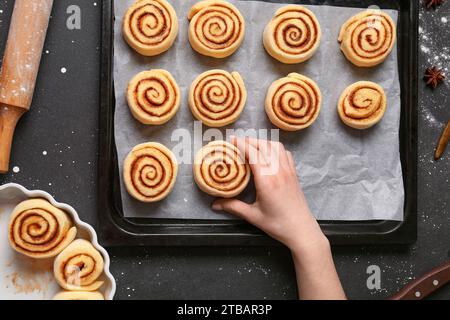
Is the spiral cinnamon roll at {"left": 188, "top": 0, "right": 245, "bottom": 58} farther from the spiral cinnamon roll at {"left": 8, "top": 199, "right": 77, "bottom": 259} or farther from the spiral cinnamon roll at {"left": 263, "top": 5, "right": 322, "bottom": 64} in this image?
the spiral cinnamon roll at {"left": 8, "top": 199, "right": 77, "bottom": 259}

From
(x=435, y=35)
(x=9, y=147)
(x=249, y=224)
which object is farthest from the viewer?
(x=435, y=35)

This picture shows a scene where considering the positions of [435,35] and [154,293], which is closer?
[154,293]

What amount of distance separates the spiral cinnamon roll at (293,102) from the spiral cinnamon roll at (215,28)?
19 centimetres

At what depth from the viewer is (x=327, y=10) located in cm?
187

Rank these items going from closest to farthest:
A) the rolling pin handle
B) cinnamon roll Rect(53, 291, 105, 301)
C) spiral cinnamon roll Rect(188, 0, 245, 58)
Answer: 1. cinnamon roll Rect(53, 291, 105, 301)
2. the rolling pin handle
3. spiral cinnamon roll Rect(188, 0, 245, 58)

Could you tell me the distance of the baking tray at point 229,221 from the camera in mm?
1736

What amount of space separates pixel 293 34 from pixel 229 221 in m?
0.61

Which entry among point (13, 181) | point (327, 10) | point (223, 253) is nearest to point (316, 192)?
point (223, 253)

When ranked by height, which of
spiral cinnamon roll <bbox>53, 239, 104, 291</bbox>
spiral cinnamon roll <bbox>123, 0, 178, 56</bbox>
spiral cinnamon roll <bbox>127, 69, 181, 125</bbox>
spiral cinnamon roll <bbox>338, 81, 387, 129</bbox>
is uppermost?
spiral cinnamon roll <bbox>123, 0, 178, 56</bbox>

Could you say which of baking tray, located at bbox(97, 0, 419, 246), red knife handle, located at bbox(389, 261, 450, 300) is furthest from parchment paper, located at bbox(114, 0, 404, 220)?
red knife handle, located at bbox(389, 261, 450, 300)

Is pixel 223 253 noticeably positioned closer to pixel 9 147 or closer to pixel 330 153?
pixel 330 153

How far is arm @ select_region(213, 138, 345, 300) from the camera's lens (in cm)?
173

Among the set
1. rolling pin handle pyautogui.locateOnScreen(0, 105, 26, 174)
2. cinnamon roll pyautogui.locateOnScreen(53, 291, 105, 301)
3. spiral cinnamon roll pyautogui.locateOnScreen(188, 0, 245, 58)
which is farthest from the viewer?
spiral cinnamon roll pyautogui.locateOnScreen(188, 0, 245, 58)

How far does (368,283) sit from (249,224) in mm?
447
